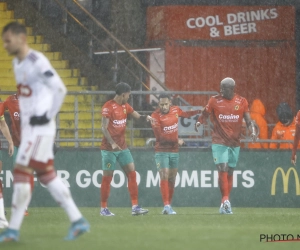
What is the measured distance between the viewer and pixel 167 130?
17.1 meters

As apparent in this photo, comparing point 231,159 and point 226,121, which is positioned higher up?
point 226,121

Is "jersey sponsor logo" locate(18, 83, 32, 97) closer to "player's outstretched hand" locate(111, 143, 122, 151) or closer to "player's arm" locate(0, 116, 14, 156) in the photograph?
"player's arm" locate(0, 116, 14, 156)

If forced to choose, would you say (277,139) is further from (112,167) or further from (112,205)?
(112,167)

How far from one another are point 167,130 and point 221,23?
10.7 metres

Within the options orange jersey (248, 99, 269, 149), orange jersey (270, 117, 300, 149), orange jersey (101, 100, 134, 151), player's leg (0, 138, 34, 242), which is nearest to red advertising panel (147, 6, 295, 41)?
orange jersey (248, 99, 269, 149)

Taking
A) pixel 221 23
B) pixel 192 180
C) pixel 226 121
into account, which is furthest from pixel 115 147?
pixel 221 23

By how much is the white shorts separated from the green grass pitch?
84cm

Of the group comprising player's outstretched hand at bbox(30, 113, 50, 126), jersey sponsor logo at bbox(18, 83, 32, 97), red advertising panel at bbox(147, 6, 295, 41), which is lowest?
player's outstretched hand at bbox(30, 113, 50, 126)

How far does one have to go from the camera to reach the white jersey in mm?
10281

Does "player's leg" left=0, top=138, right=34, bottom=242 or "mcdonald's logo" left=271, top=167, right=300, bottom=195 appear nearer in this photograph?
"player's leg" left=0, top=138, right=34, bottom=242

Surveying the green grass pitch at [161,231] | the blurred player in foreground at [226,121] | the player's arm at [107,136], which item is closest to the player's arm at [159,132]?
the blurred player in foreground at [226,121]

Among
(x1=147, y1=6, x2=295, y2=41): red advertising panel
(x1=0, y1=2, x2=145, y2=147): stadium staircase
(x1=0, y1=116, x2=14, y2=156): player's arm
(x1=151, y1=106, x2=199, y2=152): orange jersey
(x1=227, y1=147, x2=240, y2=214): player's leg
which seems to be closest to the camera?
(x1=0, y1=116, x2=14, y2=156): player's arm

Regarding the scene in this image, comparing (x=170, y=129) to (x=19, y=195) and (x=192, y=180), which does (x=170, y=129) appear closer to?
(x=192, y=180)

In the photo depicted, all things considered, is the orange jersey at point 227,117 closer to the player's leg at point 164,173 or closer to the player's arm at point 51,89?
the player's leg at point 164,173
